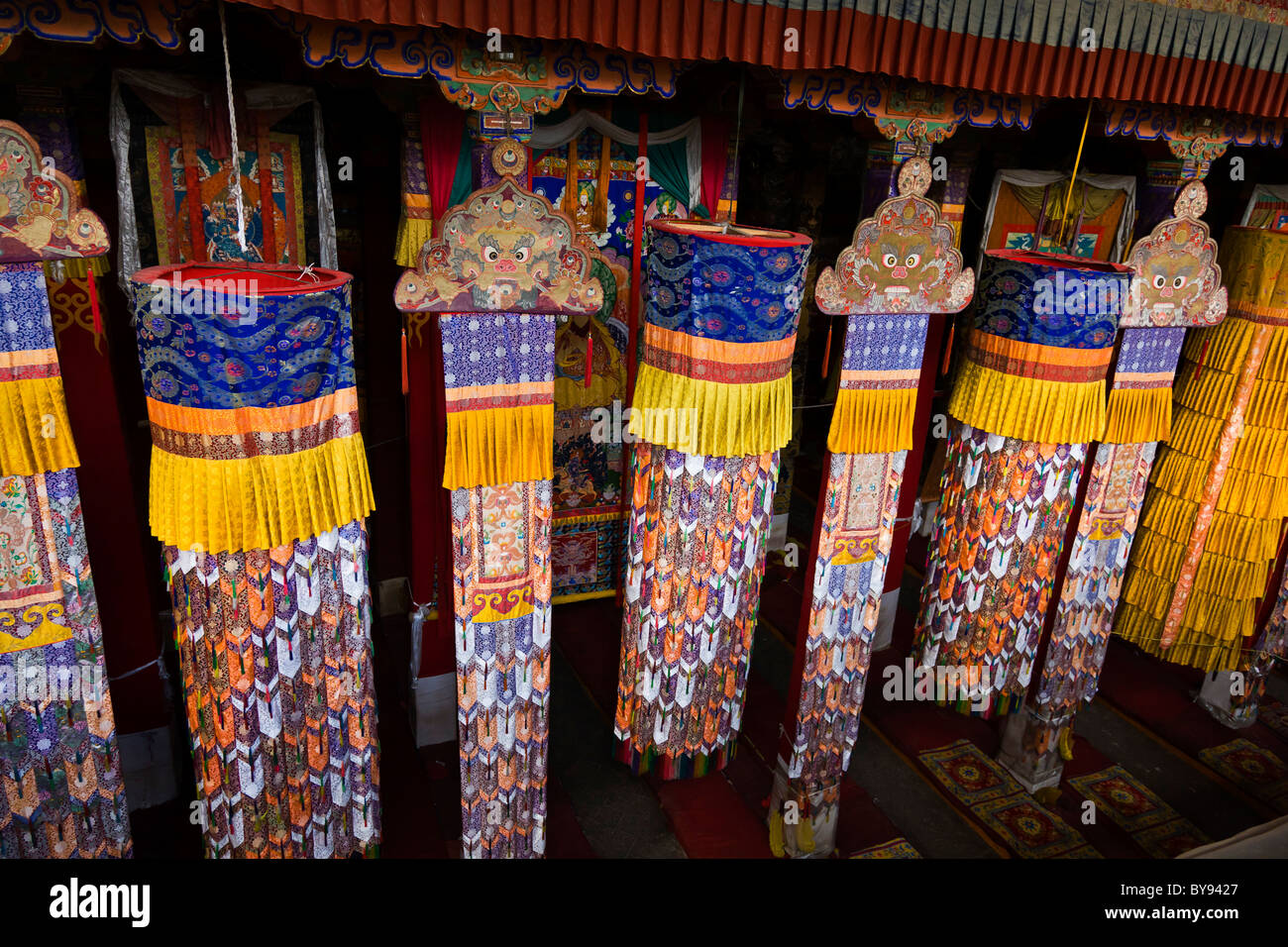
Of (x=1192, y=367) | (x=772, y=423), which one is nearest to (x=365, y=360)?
(x=772, y=423)

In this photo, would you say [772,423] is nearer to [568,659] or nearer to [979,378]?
[979,378]

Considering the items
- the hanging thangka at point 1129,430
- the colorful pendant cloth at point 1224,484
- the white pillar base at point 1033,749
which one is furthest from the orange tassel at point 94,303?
the colorful pendant cloth at point 1224,484

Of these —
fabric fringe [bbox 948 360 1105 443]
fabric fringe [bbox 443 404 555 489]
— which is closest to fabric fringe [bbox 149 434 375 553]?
fabric fringe [bbox 443 404 555 489]

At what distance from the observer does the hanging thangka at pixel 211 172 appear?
4.02 m

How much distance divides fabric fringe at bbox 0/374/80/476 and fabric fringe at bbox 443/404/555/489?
1.35 m

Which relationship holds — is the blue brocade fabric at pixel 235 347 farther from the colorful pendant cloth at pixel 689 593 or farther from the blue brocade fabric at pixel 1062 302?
the blue brocade fabric at pixel 1062 302

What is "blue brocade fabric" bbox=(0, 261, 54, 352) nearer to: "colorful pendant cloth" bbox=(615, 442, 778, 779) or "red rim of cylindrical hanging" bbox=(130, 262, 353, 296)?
"red rim of cylindrical hanging" bbox=(130, 262, 353, 296)

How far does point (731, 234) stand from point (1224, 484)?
13.3ft

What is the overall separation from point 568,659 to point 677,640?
1.93 metres

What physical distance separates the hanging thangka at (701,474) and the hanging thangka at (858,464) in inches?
11.7

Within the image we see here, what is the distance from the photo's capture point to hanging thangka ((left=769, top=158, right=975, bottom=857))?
382 centimetres

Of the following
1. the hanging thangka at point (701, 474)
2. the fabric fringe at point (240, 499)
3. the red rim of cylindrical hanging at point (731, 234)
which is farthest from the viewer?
the hanging thangka at point (701, 474)

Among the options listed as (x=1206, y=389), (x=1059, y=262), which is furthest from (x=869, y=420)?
(x=1206, y=389)

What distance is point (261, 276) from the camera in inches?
124
